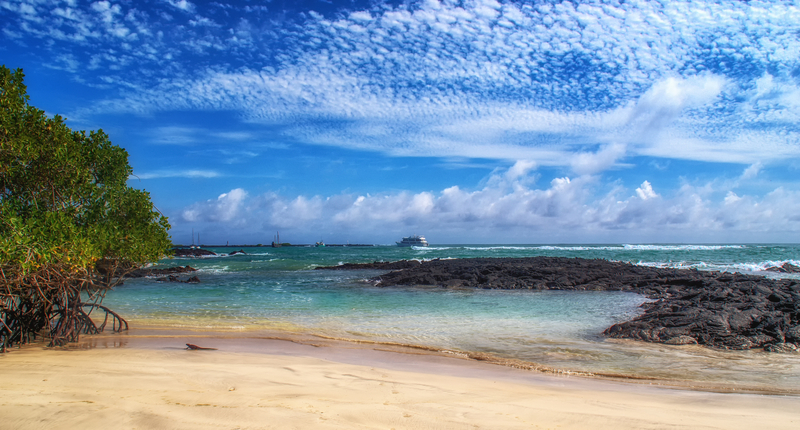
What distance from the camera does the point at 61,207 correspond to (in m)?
9.30

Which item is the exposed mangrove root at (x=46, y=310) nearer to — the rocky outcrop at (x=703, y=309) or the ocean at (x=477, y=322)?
the ocean at (x=477, y=322)

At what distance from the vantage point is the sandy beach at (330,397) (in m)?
4.79

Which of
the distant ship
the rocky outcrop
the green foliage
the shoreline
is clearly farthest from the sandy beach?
the distant ship

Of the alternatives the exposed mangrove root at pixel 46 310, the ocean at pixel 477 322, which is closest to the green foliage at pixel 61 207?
the exposed mangrove root at pixel 46 310

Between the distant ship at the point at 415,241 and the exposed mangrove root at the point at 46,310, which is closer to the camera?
the exposed mangrove root at the point at 46,310

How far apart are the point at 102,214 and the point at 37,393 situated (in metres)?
5.45

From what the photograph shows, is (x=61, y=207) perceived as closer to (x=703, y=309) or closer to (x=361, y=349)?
(x=361, y=349)

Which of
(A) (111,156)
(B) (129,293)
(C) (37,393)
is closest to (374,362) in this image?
(C) (37,393)

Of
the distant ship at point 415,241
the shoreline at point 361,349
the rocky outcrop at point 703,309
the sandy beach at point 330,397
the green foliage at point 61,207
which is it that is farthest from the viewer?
the distant ship at point 415,241

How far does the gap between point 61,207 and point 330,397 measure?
26.1 feet

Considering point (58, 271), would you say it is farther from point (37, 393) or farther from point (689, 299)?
point (689, 299)

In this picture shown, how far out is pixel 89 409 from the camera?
4996 millimetres

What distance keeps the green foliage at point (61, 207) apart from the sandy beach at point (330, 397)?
72.6 inches

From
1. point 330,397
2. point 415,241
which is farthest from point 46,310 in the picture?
point 415,241
